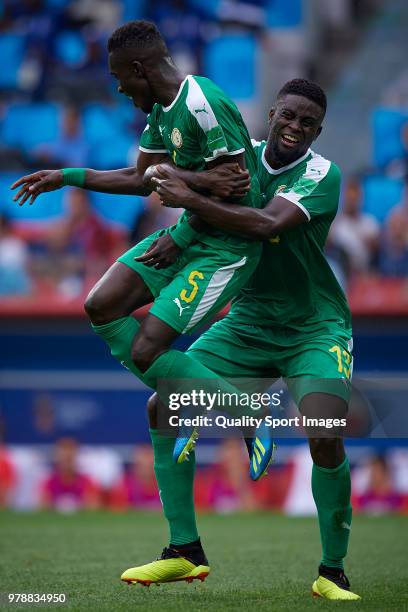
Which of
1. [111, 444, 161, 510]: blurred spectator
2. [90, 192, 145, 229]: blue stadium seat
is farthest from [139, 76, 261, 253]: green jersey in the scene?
[90, 192, 145, 229]: blue stadium seat

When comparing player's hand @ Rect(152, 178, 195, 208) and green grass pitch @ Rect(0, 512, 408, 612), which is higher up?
player's hand @ Rect(152, 178, 195, 208)

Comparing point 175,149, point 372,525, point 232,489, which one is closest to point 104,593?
point 175,149

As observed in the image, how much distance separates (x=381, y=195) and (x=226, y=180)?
31.8 feet

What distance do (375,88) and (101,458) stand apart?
7.69 m

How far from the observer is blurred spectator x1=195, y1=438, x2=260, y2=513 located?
1316 cm

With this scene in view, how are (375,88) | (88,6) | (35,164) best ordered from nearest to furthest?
(35,164)
(375,88)
(88,6)

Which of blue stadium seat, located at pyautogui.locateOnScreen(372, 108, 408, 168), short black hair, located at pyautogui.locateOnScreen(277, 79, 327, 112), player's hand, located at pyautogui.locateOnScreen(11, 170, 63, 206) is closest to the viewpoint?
short black hair, located at pyautogui.locateOnScreen(277, 79, 327, 112)

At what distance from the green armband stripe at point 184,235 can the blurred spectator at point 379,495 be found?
762cm

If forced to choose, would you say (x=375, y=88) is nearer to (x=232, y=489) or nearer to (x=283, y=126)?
(x=232, y=489)

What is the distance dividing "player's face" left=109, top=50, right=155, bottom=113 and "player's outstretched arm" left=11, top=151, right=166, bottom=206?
1.79 feet

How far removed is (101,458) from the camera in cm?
1356

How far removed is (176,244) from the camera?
18.6ft

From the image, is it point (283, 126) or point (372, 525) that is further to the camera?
point (372, 525)

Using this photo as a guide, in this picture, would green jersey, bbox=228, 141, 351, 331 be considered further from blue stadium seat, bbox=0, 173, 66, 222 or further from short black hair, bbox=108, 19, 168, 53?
blue stadium seat, bbox=0, 173, 66, 222
